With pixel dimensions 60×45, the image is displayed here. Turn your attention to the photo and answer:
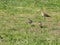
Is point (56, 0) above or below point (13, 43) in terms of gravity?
below

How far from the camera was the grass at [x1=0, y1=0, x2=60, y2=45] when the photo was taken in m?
9.99

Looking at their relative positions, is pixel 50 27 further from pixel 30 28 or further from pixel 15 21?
pixel 15 21

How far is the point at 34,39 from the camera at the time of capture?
32.9 ft

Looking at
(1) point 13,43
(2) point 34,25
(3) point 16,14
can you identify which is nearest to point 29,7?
(3) point 16,14

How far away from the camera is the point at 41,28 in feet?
37.9

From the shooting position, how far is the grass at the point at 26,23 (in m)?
9.99

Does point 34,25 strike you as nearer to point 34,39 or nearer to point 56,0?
point 34,39

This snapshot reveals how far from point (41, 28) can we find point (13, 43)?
88.5 inches

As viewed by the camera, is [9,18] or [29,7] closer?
[9,18]

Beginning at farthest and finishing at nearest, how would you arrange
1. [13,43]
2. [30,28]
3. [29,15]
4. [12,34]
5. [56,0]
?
[56,0] → [29,15] → [30,28] → [12,34] → [13,43]

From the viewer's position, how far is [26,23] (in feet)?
40.3

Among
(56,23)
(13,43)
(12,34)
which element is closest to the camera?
(13,43)

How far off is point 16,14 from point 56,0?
16.4 ft

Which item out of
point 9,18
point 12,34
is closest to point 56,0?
point 9,18
